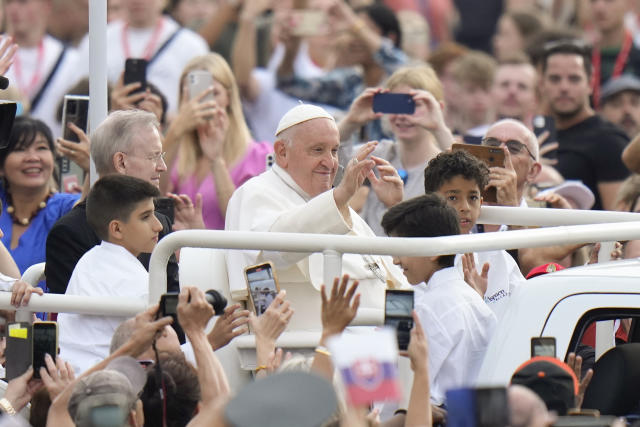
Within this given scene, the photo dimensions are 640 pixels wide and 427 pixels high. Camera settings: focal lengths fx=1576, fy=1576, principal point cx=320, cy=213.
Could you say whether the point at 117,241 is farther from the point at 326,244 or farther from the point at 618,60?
the point at 618,60

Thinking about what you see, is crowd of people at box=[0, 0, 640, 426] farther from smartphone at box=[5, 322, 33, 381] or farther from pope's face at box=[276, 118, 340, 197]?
smartphone at box=[5, 322, 33, 381]

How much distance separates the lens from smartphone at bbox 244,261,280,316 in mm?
5160

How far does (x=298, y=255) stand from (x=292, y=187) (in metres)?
0.85

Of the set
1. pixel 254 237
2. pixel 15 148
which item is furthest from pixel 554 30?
pixel 254 237

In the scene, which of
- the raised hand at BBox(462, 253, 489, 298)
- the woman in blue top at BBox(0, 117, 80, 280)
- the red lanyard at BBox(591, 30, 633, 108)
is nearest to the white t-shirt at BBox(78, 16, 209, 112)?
the woman in blue top at BBox(0, 117, 80, 280)

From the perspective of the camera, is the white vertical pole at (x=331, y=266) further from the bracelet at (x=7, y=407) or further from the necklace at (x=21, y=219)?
the necklace at (x=21, y=219)

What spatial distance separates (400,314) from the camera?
474cm

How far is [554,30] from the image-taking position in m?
12.0

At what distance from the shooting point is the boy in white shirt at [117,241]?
228 inches

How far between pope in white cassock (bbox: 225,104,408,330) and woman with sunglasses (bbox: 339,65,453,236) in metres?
1.26

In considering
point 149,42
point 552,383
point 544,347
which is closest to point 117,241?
point 544,347

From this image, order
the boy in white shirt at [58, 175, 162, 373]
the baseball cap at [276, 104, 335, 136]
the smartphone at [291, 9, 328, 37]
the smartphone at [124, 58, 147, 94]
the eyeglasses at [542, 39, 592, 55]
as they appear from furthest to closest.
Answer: the smartphone at [291, 9, 328, 37], the eyeglasses at [542, 39, 592, 55], the smartphone at [124, 58, 147, 94], the baseball cap at [276, 104, 335, 136], the boy in white shirt at [58, 175, 162, 373]

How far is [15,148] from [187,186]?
1070 mm

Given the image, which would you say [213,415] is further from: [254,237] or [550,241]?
[550,241]
